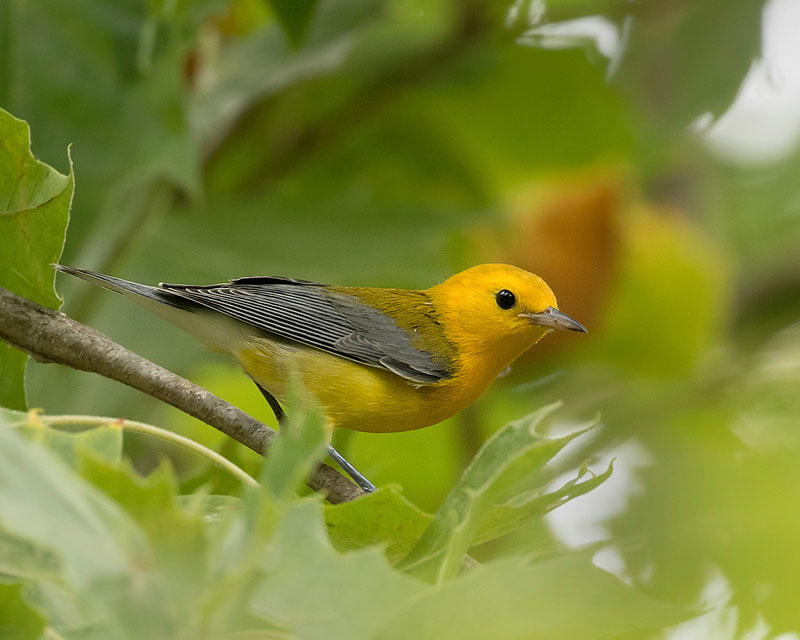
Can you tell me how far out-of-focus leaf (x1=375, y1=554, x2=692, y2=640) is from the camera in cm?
68

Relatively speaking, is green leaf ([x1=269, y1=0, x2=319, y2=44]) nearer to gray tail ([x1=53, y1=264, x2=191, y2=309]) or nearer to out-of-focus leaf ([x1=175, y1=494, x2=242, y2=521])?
gray tail ([x1=53, y1=264, x2=191, y2=309])

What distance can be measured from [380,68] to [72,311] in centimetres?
79

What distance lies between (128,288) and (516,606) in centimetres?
80

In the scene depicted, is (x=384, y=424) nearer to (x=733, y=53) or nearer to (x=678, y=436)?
(x=733, y=53)

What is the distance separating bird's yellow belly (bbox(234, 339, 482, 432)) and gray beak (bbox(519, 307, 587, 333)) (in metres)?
0.16

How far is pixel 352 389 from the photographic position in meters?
1.47

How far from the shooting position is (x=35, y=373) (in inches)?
63.2

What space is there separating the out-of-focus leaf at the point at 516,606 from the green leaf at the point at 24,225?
56 cm

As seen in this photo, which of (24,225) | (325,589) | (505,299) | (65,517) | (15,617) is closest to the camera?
(65,517)

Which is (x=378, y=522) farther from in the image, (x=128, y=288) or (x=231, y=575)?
(x=128, y=288)

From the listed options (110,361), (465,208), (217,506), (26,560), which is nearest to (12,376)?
(110,361)

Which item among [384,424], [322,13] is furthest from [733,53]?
[384,424]

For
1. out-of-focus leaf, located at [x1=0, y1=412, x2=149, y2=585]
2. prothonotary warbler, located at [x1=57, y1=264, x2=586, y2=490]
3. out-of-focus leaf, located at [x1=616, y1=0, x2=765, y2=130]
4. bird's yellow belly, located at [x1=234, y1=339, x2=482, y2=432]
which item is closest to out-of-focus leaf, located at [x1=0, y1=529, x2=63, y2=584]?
out-of-focus leaf, located at [x1=0, y1=412, x2=149, y2=585]

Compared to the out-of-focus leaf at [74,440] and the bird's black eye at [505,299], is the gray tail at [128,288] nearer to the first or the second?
the out-of-focus leaf at [74,440]
